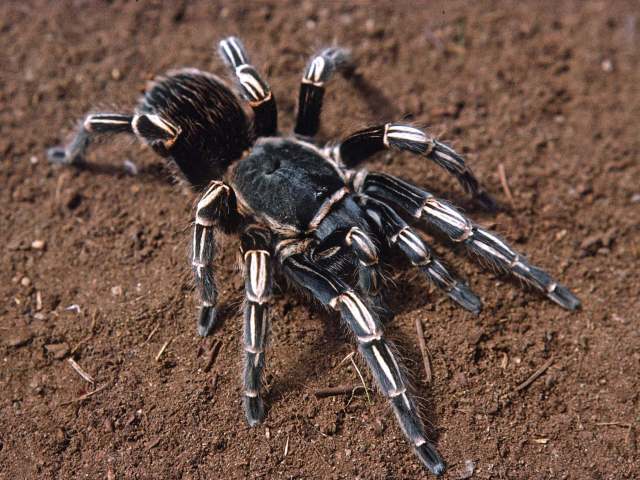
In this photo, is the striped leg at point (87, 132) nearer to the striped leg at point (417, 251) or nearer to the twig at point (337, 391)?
the striped leg at point (417, 251)

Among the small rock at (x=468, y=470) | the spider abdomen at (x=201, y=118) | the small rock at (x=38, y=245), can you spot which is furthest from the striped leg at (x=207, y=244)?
the small rock at (x=468, y=470)

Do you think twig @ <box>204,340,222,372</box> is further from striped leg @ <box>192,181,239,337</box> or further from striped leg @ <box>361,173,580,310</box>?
striped leg @ <box>361,173,580,310</box>

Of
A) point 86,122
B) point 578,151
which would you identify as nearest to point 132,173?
point 86,122

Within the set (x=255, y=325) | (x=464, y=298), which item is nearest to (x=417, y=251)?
(x=464, y=298)

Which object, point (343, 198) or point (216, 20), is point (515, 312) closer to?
point (343, 198)

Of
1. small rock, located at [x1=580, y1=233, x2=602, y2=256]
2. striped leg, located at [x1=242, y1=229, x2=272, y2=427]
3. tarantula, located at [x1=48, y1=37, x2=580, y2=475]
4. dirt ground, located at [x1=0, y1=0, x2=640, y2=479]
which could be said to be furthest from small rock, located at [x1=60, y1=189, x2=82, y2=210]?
small rock, located at [x1=580, y1=233, x2=602, y2=256]

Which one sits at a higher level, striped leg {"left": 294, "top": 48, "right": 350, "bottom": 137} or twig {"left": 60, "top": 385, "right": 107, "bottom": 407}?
striped leg {"left": 294, "top": 48, "right": 350, "bottom": 137}

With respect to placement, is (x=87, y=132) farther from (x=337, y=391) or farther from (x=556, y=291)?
(x=556, y=291)
